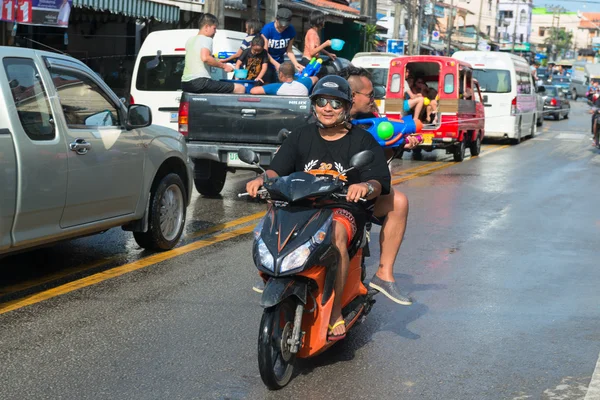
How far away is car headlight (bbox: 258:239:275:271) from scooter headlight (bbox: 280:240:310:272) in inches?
2.6

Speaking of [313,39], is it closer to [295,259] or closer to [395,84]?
[395,84]

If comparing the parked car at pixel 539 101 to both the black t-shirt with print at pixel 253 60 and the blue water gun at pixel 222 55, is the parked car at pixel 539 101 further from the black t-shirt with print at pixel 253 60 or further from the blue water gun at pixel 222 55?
the black t-shirt with print at pixel 253 60

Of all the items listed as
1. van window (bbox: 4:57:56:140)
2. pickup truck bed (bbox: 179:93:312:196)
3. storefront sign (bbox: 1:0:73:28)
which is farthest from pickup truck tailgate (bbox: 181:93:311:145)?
storefront sign (bbox: 1:0:73:28)

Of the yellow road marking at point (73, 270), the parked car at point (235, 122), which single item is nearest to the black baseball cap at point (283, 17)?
the parked car at point (235, 122)

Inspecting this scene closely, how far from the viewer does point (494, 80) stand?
24703 millimetres

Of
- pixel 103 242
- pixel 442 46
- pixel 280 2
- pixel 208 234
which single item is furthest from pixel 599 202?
pixel 442 46

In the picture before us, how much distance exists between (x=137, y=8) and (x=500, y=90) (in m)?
9.54

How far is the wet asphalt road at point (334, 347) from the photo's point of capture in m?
5.12

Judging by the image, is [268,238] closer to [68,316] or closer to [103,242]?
[68,316]

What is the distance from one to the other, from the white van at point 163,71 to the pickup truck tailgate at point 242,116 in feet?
13.8

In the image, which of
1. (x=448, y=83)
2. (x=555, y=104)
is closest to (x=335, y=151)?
(x=448, y=83)

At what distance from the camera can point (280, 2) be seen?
30297mm

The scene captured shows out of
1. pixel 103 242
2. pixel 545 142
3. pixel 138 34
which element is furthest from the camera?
pixel 545 142

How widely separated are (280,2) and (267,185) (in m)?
26.0
